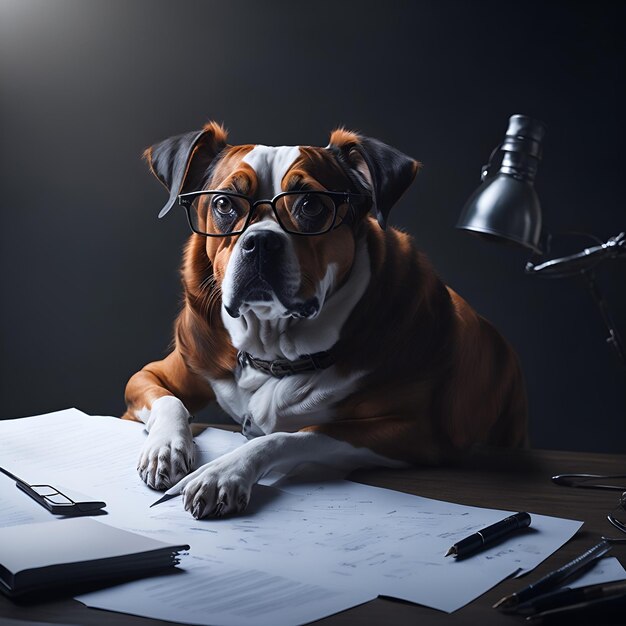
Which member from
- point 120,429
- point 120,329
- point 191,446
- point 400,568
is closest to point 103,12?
point 120,329

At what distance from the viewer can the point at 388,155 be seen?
1.33 metres

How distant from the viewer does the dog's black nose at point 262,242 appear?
1.20 metres

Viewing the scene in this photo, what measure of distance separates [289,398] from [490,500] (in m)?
0.39

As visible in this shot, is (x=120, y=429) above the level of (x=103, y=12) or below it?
below

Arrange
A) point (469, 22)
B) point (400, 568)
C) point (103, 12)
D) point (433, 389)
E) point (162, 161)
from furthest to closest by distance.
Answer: point (103, 12)
point (469, 22)
point (162, 161)
point (433, 389)
point (400, 568)

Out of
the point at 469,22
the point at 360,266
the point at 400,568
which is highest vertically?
the point at 469,22

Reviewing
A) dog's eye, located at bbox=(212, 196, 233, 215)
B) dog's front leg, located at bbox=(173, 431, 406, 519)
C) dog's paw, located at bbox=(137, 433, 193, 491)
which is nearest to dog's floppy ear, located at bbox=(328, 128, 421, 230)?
dog's eye, located at bbox=(212, 196, 233, 215)

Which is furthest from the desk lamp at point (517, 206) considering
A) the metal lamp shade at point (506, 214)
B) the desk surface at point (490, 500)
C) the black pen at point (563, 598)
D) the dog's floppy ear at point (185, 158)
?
the black pen at point (563, 598)

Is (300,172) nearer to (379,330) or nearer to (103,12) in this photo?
(379,330)

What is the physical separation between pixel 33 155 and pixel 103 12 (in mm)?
415

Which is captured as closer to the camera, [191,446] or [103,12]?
[191,446]

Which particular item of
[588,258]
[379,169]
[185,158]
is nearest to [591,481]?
[588,258]

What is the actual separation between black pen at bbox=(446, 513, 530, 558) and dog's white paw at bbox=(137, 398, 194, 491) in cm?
40

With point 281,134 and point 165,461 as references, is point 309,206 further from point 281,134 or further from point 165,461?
point 281,134
